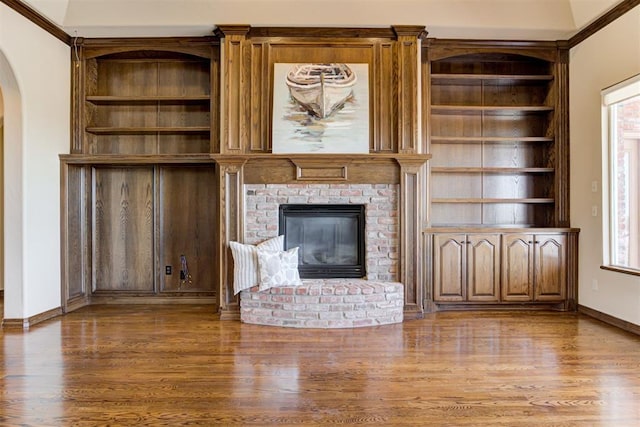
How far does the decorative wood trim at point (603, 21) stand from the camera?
391 cm

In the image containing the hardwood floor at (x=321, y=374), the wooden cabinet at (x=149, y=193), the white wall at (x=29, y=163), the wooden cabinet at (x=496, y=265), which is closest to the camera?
the hardwood floor at (x=321, y=374)

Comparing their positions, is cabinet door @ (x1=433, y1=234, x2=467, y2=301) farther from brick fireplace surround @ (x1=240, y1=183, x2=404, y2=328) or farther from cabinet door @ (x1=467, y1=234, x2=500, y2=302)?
brick fireplace surround @ (x1=240, y1=183, x2=404, y2=328)

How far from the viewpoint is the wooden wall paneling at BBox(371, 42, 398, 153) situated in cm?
456

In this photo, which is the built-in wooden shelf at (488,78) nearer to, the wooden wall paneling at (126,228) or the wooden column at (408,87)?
the wooden column at (408,87)

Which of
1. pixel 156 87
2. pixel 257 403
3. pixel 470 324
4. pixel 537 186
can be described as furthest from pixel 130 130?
pixel 537 186

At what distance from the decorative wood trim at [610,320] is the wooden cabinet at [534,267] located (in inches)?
9.6

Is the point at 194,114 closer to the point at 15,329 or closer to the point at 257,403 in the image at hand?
the point at 15,329

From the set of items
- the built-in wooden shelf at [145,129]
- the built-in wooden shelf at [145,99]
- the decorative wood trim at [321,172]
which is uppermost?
the built-in wooden shelf at [145,99]

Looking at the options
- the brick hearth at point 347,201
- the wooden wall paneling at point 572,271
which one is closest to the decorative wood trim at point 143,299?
the brick hearth at point 347,201

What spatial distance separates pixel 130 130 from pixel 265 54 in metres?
1.74

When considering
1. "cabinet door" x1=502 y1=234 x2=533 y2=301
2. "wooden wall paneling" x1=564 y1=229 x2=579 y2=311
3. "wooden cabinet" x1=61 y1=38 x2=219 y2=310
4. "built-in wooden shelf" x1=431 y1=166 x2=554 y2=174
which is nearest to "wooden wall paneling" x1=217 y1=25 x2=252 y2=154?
"wooden cabinet" x1=61 y1=38 x2=219 y2=310

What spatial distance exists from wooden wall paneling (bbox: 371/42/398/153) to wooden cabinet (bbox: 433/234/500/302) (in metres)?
1.17

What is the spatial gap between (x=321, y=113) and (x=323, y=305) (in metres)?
1.91

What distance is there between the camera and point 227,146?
4.48m
